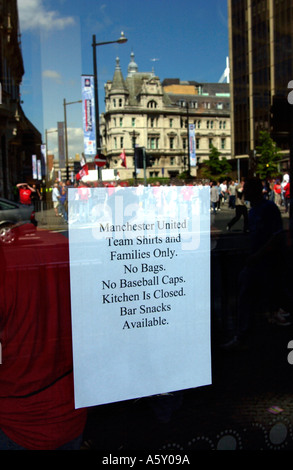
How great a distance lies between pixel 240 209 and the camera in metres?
2.76

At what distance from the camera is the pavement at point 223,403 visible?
2.40m

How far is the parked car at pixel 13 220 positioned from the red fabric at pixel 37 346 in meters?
0.06

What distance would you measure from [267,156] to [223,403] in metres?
1.54

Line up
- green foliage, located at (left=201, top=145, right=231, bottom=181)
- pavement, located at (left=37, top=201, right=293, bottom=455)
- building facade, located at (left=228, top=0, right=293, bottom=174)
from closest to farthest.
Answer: pavement, located at (left=37, top=201, right=293, bottom=455) → green foliage, located at (left=201, top=145, right=231, bottom=181) → building facade, located at (left=228, top=0, right=293, bottom=174)

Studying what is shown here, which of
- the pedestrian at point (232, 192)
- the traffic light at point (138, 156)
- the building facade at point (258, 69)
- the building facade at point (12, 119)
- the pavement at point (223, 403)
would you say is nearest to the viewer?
the building facade at point (12, 119)

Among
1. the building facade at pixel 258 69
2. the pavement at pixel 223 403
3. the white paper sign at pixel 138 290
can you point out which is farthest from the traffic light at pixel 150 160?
the building facade at pixel 258 69

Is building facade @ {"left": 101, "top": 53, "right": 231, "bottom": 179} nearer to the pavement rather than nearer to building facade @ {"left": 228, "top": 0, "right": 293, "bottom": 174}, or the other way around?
building facade @ {"left": 228, "top": 0, "right": 293, "bottom": 174}

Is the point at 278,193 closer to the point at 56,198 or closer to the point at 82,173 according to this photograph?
the point at 82,173

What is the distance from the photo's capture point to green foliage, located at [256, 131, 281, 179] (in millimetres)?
2898

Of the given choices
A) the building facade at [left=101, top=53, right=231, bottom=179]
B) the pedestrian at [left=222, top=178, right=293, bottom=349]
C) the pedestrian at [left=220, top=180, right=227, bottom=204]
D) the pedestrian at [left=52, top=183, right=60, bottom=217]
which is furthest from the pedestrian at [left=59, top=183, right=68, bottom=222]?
the pedestrian at [left=222, top=178, right=293, bottom=349]

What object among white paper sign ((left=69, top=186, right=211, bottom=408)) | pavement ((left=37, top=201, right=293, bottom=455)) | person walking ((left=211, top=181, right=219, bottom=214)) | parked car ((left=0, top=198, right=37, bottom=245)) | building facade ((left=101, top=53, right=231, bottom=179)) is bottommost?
pavement ((left=37, top=201, right=293, bottom=455))

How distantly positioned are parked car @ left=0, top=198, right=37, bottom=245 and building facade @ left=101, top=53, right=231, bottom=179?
503mm

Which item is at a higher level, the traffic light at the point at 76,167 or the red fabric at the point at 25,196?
the traffic light at the point at 76,167

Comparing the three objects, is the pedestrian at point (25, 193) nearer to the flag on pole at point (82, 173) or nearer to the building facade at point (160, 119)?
A: the flag on pole at point (82, 173)
